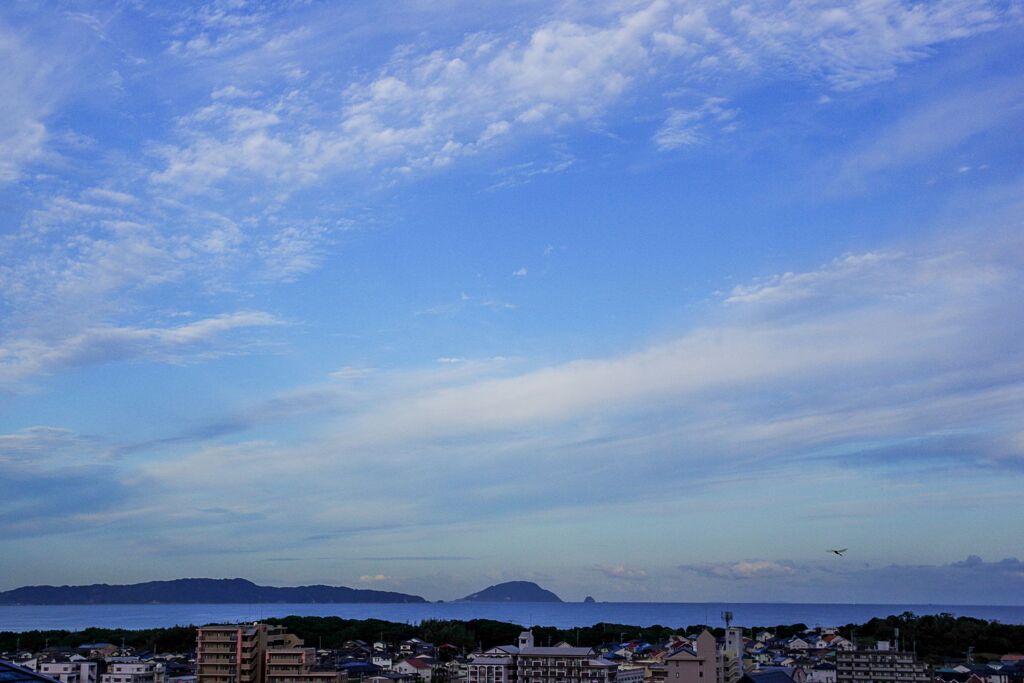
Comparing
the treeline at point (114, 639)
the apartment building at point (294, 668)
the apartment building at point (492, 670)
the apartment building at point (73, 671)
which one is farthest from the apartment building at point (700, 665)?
the treeline at point (114, 639)

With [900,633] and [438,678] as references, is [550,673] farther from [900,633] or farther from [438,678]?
[900,633]

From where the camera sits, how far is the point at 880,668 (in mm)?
38281

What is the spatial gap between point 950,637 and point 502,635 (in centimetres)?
2741

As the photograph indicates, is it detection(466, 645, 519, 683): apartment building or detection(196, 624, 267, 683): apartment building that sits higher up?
detection(196, 624, 267, 683): apartment building

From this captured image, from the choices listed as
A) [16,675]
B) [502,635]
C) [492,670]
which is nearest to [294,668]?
[492,670]

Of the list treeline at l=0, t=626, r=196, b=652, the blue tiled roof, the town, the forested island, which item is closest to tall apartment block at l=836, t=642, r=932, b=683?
the town

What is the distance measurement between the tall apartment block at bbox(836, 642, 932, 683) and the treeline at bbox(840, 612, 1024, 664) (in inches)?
599

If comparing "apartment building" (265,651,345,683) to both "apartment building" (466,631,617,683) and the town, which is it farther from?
"apartment building" (466,631,617,683)

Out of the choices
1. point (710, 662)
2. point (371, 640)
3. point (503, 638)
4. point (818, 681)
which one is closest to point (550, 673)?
point (710, 662)

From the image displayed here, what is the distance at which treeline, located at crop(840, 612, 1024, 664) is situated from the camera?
54.8m

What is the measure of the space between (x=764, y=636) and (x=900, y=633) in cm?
1382

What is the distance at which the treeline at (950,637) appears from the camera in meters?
54.8

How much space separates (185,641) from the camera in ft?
199

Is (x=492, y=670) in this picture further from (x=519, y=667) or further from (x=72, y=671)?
(x=72, y=671)
